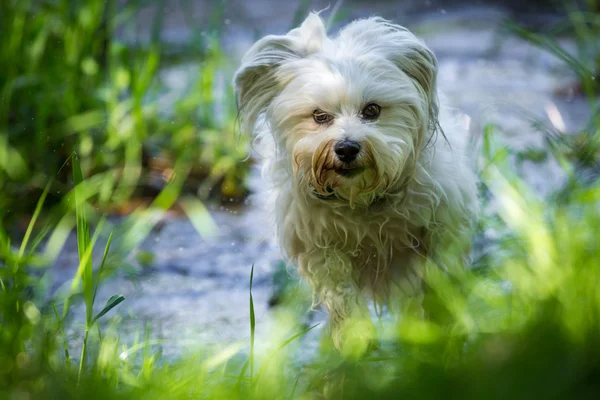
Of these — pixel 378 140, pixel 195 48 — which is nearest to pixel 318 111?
pixel 378 140

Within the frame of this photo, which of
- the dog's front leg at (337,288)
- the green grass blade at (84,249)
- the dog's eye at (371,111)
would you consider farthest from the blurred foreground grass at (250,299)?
the dog's eye at (371,111)

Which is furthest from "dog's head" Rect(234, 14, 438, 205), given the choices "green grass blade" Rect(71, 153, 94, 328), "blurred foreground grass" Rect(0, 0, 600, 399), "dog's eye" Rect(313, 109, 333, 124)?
"green grass blade" Rect(71, 153, 94, 328)

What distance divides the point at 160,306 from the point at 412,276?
151 centimetres

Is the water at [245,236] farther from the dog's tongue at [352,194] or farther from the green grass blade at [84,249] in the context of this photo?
the dog's tongue at [352,194]

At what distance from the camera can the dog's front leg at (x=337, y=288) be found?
4.06 metres

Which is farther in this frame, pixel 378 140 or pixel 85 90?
pixel 85 90

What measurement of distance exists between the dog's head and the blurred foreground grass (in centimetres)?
46

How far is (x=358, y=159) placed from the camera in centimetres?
368

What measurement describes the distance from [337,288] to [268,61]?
1048 millimetres

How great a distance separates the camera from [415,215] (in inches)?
159

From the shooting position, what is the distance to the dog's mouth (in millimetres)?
3703

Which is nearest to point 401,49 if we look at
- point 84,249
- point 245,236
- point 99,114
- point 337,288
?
point 337,288

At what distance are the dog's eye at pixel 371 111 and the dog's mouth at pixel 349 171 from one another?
0.25 meters

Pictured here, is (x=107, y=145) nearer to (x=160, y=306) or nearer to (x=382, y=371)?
(x=160, y=306)
